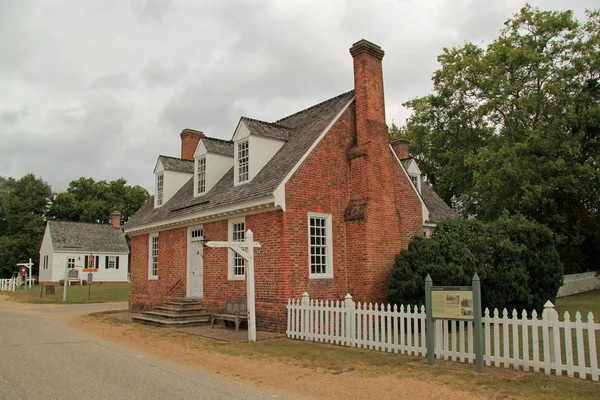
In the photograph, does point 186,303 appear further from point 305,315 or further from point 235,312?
point 305,315

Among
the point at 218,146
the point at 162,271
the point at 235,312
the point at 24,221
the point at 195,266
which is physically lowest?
the point at 235,312

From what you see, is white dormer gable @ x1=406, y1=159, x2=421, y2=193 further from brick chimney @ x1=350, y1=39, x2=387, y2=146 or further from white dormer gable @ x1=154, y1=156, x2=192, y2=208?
white dormer gable @ x1=154, y1=156, x2=192, y2=208

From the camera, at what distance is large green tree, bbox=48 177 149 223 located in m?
66.0

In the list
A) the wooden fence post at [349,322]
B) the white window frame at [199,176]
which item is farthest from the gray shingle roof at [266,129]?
the wooden fence post at [349,322]

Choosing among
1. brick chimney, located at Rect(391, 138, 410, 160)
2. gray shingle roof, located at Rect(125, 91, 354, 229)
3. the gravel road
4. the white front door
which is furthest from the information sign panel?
brick chimney, located at Rect(391, 138, 410, 160)

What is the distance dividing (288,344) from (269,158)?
6.58 m

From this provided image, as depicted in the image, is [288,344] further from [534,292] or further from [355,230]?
[534,292]

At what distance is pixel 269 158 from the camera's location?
624 inches

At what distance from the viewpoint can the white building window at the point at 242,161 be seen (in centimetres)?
1602

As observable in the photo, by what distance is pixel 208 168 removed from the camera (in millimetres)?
18062

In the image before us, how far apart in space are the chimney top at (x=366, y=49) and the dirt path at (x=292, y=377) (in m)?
10.0

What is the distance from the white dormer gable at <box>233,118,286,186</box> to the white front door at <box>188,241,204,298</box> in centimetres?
335

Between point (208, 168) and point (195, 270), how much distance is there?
3918mm

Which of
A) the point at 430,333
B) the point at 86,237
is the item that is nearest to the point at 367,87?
the point at 430,333
